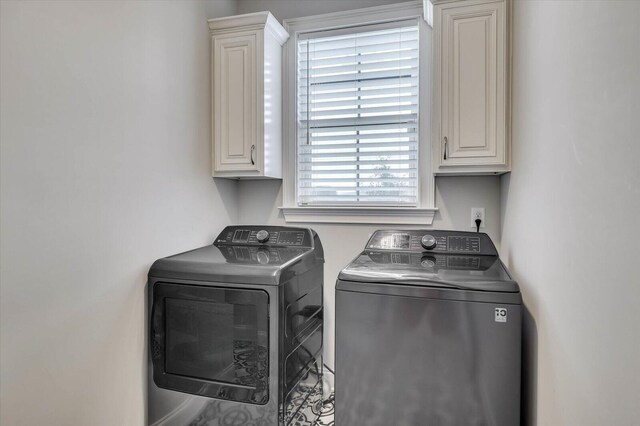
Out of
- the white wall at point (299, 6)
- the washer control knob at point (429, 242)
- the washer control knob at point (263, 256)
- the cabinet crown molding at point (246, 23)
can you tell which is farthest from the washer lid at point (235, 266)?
the white wall at point (299, 6)

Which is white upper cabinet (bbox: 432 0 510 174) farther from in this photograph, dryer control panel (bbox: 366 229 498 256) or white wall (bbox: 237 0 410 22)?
white wall (bbox: 237 0 410 22)

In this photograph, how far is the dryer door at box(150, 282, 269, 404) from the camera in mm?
1472

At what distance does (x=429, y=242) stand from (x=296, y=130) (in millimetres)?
1111

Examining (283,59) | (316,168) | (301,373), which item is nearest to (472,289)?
(301,373)

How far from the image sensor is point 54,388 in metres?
1.23

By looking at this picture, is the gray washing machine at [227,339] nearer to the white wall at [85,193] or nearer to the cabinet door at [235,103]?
the white wall at [85,193]

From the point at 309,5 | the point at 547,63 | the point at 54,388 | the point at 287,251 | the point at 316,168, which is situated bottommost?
the point at 54,388

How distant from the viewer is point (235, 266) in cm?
154

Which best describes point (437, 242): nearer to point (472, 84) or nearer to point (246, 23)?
point (472, 84)

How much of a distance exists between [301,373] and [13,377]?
41.7 inches

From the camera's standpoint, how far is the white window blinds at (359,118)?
216cm

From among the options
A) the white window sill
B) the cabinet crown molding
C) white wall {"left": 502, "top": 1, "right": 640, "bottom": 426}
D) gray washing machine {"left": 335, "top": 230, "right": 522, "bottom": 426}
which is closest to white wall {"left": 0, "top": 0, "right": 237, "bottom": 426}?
the cabinet crown molding

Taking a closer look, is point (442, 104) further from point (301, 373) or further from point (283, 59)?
point (301, 373)

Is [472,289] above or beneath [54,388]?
above
